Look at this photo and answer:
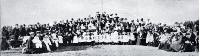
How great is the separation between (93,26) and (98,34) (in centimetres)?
20

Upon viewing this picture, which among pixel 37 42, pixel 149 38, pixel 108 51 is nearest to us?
pixel 108 51

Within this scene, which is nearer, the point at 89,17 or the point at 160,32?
the point at 89,17

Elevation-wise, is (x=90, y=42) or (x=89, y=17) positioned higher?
(x=89, y=17)

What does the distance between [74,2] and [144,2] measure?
1357mm

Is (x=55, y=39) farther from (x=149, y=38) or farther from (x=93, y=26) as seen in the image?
(x=149, y=38)

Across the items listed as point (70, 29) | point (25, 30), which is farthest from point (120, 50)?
point (25, 30)

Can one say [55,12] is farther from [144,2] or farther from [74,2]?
[144,2]

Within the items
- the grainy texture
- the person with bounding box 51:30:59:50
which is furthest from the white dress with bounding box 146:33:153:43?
the person with bounding box 51:30:59:50

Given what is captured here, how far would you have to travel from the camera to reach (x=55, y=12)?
7.60m

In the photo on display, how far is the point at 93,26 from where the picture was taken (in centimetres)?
782

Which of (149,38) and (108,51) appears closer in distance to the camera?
(108,51)

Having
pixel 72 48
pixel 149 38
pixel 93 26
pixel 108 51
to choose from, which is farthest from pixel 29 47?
pixel 149 38

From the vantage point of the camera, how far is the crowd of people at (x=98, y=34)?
7691 mm

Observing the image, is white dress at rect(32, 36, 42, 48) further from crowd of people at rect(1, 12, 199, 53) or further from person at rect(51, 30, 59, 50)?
person at rect(51, 30, 59, 50)
